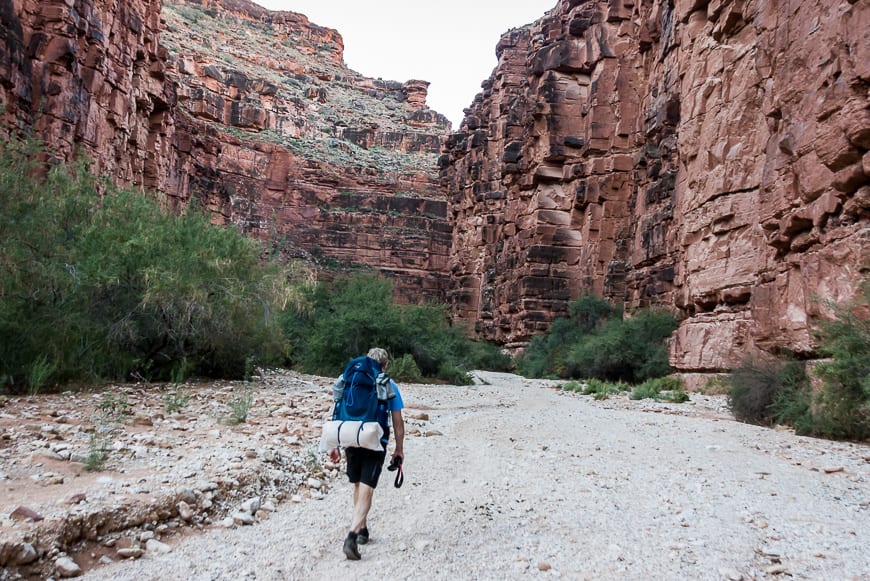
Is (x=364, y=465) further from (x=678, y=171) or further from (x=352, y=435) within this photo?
(x=678, y=171)

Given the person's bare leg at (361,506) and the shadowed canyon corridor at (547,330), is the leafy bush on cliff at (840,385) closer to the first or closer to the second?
the shadowed canyon corridor at (547,330)

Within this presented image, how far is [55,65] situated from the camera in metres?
17.2

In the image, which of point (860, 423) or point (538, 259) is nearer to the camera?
point (860, 423)

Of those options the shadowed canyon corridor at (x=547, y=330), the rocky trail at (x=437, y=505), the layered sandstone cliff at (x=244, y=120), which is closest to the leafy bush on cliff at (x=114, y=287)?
the shadowed canyon corridor at (x=547, y=330)

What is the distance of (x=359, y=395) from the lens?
4262 millimetres

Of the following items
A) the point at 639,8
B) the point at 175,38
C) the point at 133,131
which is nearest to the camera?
Answer: the point at 133,131

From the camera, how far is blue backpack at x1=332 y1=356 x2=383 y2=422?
4249 mm

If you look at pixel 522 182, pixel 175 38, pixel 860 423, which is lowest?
pixel 860 423

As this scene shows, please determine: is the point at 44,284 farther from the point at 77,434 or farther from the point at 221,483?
the point at 221,483

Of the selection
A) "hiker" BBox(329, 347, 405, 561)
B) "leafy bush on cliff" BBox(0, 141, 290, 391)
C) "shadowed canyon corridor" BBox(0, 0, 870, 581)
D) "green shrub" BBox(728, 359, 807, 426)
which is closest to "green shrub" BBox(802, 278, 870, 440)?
"shadowed canyon corridor" BBox(0, 0, 870, 581)

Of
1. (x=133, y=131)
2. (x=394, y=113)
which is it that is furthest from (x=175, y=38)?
(x=133, y=131)

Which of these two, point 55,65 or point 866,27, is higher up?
point 55,65

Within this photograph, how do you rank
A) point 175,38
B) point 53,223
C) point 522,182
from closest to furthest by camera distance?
point 53,223 < point 522,182 < point 175,38

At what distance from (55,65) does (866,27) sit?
17.7m
